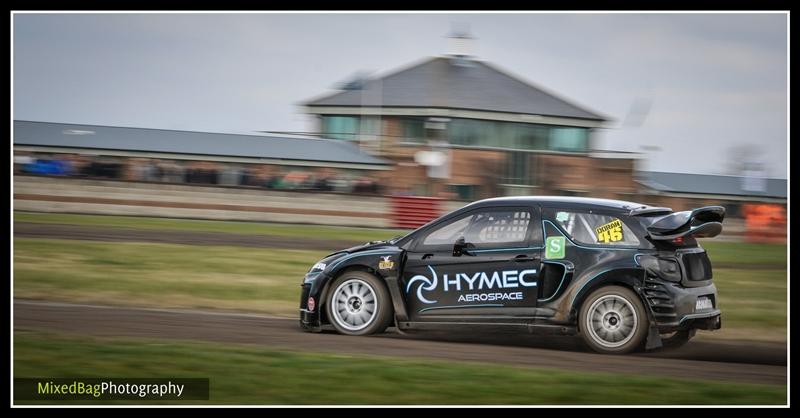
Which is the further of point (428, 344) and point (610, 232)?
point (428, 344)

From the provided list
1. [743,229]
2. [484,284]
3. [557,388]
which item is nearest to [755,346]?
[484,284]

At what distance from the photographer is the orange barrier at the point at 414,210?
28092mm

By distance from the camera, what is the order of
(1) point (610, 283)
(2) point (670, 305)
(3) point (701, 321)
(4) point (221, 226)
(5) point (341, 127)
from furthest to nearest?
(5) point (341, 127)
(4) point (221, 226)
(3) point (701, 321)
(1) point (610, 283)
(2) point (670, 305)

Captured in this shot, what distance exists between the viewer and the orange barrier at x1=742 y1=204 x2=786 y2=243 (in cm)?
3234

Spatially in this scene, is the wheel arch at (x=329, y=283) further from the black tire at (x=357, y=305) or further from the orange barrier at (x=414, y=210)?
the orange barrier at (x=414, y=210)

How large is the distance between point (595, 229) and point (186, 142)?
33988mm

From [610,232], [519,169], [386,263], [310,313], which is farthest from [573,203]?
[519,169]

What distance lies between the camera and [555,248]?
9.51 m

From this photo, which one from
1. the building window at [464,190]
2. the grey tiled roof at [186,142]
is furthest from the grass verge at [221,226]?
the building window at [464,190]

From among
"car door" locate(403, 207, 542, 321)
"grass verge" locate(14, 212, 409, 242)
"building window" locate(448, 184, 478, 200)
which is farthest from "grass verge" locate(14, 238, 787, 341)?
"building window" locate(448, 184, 478, 200)

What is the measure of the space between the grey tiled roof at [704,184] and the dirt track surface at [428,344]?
112 feet

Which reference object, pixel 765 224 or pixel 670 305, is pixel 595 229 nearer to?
pixel 670 305

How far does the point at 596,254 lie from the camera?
937 cm
